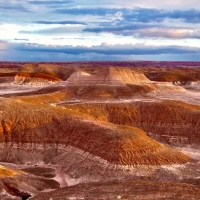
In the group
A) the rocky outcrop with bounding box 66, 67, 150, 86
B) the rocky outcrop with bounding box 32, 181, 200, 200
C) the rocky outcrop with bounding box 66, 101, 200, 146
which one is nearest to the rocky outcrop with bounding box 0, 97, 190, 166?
the rocky outcrop with bounding box 66, 101, 200, 146

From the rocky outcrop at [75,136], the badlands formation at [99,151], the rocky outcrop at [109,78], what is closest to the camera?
the badlands formation at [99,151]

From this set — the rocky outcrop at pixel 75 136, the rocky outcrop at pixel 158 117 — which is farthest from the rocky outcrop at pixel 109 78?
the rocky outcrop at pixel 75 136

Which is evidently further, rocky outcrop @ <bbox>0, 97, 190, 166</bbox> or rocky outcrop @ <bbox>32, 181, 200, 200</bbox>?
rocky outcrop @ <bbox>0, 97, 190, 166</bbox>

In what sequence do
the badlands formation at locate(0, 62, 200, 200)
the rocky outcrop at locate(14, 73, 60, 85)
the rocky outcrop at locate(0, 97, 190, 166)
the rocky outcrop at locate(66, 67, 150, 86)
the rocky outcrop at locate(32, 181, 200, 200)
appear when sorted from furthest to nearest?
the rocky outcrop at locate(14, 73, 60, 85), the rocky outcrop at locate(66, 67, 150, 86), the rocky outcrop at locate(0, 97, 190, 166), the badlands formation at locate(0, 62, 200, 200), the rocky outcrop at locate(32, 181, 200, 200)

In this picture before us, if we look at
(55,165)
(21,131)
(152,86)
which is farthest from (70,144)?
(152,86)

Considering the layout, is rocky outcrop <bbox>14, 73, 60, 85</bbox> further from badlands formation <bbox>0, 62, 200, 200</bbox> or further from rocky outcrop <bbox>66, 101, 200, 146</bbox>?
rocky outcrop <bbox>66, 101, 200, 146</bbox>

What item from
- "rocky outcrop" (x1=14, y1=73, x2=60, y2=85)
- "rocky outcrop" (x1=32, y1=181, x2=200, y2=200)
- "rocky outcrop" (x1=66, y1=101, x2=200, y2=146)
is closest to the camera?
"rocky outcrop" (x1=32, y1=181, x2=200, y2=200)

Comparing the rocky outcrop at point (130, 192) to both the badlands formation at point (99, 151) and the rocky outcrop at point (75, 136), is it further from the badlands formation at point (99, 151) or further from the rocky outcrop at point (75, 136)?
the rocky outcrop at point (75, 136)

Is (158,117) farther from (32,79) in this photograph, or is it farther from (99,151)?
(32,79)

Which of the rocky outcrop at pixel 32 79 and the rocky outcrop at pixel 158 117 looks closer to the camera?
the rocky outcrop at pixel 158 117

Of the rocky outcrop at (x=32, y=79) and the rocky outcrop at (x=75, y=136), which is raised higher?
the rocky outcrop at (x=32, y=79)

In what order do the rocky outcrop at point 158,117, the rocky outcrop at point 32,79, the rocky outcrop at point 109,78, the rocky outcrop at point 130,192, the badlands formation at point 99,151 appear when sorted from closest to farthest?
the rocky outcrop at point 130,192
the badlands formation at point 99,151
the rocky outcrop at point 158,117
the rocky outcrop at point 109,78
the rocky outcrop at point 32,79
